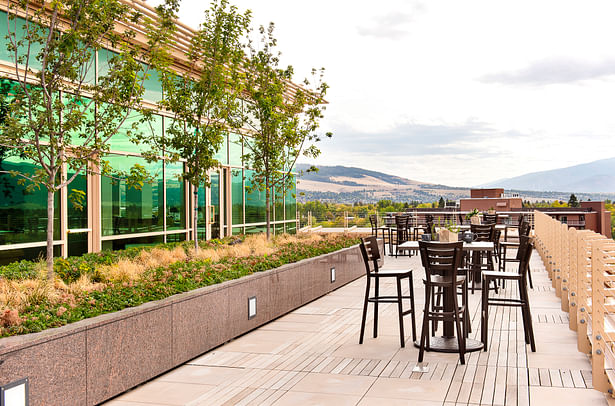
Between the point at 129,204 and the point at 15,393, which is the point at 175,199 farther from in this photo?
the point at 15,393

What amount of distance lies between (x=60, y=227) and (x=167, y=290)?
14.7 ft

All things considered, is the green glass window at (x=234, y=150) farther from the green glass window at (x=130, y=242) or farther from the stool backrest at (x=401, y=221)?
the stool backrest at (x=401, y=221)

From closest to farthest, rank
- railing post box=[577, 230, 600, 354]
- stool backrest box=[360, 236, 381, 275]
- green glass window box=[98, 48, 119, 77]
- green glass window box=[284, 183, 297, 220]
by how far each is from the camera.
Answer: railing post box=[577, 230, 600, 354] < stool backrest box=[360, 236, 381, 275] < green glass window box=[98, 48, 119, 77] < green glass window box=[284, 183, 297, 220]

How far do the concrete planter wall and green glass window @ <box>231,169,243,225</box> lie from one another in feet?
25.4

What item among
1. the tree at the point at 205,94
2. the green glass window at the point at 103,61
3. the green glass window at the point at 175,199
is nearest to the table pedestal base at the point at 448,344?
the tree at the point at 205,94

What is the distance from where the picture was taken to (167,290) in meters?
5.62

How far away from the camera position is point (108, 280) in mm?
5887

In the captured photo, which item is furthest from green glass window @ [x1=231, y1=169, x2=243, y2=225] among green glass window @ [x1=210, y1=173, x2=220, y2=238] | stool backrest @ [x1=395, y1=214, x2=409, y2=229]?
stool backrest @ [x1=395, y1=214, x2=409, y2=229]

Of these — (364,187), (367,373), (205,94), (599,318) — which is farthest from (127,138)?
(364,187)

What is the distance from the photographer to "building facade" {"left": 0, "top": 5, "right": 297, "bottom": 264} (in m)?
8.38

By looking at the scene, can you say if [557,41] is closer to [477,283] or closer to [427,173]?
[477,283]

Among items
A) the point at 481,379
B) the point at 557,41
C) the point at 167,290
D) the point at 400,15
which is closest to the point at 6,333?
the point at 167,290

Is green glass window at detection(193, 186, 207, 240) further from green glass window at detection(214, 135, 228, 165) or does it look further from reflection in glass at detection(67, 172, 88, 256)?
reflection in glass at detection(67, 172, 88, 256)

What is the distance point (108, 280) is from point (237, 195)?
9.65 meters
